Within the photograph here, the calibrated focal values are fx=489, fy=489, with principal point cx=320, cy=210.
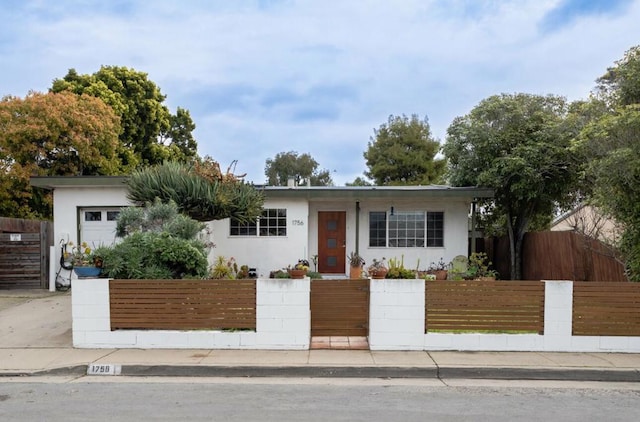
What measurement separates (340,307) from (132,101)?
20354 millimetres

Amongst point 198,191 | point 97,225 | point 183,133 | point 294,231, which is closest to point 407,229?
point 294,231

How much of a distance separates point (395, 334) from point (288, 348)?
167 centimetres

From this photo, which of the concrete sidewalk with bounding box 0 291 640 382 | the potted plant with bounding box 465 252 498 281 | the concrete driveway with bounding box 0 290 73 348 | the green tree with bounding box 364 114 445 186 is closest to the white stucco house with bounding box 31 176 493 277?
the potted plant with bounding box 465 252 498 281

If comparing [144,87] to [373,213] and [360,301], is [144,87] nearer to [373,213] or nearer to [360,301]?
[373,213]

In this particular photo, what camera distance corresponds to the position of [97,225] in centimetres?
1362

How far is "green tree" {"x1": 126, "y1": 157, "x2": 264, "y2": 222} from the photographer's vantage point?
10.8 metres

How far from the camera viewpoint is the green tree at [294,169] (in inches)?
1786

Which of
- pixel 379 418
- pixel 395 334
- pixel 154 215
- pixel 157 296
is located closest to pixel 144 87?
pixel 154 215

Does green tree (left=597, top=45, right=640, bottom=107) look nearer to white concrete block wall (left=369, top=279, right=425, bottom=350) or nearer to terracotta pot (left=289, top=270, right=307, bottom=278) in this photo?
white concrete block wall (left=369, top=279, right=425, bottom=350)

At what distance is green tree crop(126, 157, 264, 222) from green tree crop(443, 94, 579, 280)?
7197 mm

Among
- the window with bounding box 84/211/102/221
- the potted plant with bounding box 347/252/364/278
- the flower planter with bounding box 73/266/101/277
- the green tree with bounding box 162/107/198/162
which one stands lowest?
the potted plant with bounding box 347/252/364/278

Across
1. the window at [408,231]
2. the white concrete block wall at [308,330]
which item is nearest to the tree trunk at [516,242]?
the window at [408,231]

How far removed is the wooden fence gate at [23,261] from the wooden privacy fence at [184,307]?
6983 mm

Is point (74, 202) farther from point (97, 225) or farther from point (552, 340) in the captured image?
point (552, 340)
